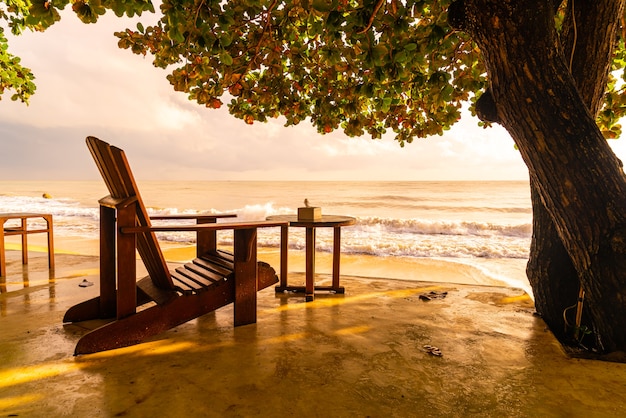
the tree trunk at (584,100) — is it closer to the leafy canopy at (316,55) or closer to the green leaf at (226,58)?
the leafy canopy at (316,55)

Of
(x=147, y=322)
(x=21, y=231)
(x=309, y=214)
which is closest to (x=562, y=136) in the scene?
(x=309, y=214)

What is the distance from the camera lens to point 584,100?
2736 millimetres

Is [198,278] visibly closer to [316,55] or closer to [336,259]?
[336,259]

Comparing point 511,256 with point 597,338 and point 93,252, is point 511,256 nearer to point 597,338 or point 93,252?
point 597,338

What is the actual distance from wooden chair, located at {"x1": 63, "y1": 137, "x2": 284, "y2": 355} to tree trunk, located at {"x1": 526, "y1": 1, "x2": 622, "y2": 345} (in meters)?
2.25

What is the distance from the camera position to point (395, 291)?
3994mm

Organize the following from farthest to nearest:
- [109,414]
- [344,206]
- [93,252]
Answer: [344,206]
[93,252]
[109,414]

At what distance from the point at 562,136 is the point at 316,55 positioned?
2.80m

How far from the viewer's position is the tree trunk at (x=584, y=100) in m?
2.60

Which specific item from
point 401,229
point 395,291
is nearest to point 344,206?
point 401,229

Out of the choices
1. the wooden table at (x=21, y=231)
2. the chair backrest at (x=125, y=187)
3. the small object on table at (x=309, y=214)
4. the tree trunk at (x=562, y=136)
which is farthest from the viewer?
the wooden table at (x=21, y=231)

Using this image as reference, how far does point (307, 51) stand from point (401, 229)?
9.01m

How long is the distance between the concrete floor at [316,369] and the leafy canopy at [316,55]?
1.87 m

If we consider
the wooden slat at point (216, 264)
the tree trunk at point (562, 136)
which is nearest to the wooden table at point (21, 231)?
the wooden slat at point (216, 264)
